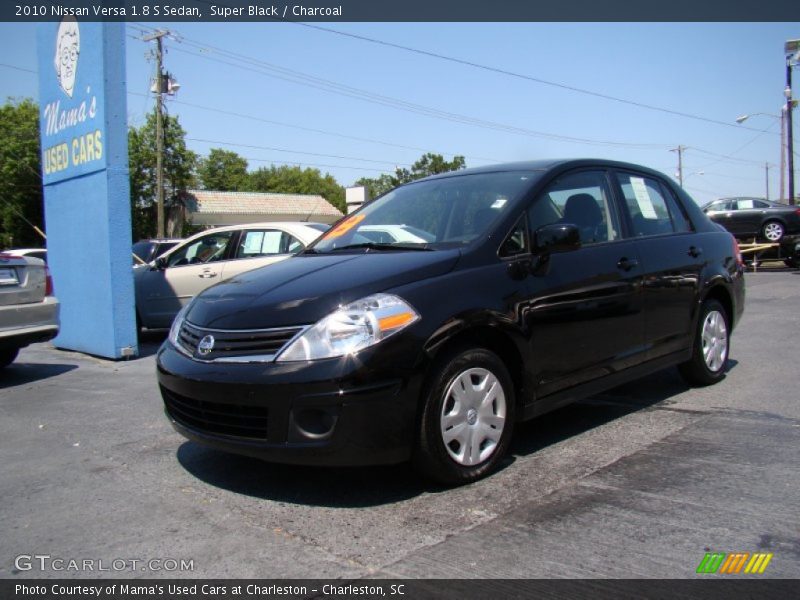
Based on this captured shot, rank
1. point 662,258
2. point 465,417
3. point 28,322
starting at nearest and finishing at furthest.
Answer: point 465,417
point 662,258
point 28,322

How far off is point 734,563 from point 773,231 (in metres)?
20.7

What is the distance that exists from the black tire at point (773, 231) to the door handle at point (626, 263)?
18377mm

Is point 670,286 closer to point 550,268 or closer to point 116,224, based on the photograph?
point 550,268

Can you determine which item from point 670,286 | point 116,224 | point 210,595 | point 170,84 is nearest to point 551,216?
point 670,286

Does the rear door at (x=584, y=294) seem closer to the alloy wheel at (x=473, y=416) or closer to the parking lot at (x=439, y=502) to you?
the alloy wheel at (x=473, y=416)

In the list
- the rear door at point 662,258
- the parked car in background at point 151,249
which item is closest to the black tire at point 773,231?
the parked car in background at point 151,249

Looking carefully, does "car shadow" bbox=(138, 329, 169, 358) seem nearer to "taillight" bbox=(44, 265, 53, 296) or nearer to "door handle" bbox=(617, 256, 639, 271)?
"taillight" bbox=(44, 265, 53, 296)

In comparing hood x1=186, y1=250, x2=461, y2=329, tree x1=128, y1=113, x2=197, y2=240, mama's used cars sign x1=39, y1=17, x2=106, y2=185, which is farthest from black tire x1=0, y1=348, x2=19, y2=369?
tree x1=128, y1=113, x2=197, y2=240

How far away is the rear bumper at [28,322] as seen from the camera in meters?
6.53

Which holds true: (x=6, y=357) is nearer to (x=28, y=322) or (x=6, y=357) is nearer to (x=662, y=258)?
(x=28, y=322)

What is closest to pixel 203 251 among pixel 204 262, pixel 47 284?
pixel 204 262

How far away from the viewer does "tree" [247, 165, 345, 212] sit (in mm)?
86500

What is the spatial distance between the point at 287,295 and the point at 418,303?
0.65 meters

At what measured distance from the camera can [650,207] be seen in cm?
505
